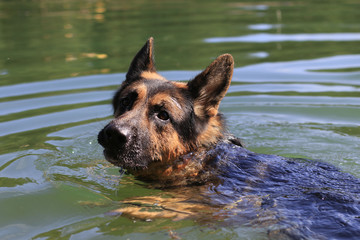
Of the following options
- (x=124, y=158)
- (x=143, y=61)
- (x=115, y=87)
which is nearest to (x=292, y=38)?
(x=115, y=87)

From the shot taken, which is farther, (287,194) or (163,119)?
(163,119)

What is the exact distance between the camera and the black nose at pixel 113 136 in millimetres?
5367

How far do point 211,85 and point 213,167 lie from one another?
1076mm

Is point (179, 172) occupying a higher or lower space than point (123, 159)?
lower

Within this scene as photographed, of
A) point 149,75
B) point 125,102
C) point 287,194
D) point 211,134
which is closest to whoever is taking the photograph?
point 287,194

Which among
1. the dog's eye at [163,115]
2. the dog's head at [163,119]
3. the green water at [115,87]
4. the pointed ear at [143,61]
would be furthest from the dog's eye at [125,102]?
the green water at [115,87]

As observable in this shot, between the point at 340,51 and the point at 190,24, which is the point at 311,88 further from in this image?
the point at 190,24

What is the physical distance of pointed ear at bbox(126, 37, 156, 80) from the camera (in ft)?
23.1

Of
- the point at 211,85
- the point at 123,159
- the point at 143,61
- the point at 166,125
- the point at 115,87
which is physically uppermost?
the point at 143,61

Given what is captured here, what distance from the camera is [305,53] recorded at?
44.0ft

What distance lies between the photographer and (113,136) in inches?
213

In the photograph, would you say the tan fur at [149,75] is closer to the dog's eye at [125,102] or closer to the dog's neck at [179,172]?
the dog's eye at [125,102]

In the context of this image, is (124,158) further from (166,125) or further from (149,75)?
(149,75)

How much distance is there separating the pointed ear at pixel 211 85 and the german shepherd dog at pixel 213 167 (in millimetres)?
13
